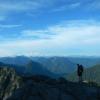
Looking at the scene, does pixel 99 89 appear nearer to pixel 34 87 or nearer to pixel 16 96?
pixel 34 87

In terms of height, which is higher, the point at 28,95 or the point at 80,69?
the point at 80,69

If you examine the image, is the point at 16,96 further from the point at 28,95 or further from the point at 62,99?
the point at 62,99

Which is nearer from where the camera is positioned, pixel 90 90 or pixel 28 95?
pixel 28 95

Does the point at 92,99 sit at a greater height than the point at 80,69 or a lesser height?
lesser

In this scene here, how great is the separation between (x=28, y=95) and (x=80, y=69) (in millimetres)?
27911

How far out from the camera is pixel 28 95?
84.3 metres

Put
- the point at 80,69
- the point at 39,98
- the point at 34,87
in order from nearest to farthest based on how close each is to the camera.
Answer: the point at 39,98
the point at 34,87
the point at 80,69

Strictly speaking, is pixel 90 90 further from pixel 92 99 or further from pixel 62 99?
pixel 62 99

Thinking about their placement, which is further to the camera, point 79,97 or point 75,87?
point 75,87

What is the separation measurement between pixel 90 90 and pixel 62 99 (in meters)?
11.1

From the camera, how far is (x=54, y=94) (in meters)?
85.4

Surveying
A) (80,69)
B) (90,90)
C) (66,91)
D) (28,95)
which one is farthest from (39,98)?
(80,69)

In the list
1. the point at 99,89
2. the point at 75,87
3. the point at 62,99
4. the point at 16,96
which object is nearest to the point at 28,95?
the point at 16,96

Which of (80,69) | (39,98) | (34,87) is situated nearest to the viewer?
(39,98)
